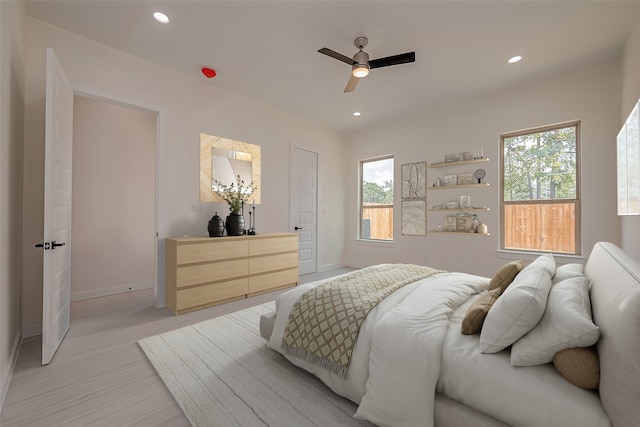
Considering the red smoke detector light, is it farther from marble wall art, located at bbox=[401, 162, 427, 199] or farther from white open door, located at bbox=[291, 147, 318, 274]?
marble wall art, located at bbox=[401, 162, 427, 199]

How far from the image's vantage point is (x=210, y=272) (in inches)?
129

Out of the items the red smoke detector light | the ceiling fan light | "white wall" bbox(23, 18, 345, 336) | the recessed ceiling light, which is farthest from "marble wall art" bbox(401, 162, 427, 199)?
the recessed ceiling light

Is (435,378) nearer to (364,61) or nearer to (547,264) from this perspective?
(547,264)

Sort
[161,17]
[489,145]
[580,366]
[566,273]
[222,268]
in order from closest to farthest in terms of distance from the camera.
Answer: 1. [580,366]
2. [566,273]
3. [161,17]
4. [222,268]
5. [489,145]

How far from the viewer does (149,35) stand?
2.77 metres

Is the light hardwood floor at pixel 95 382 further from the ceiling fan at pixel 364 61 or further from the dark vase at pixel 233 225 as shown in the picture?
the ceiling fan at pixel 364 61

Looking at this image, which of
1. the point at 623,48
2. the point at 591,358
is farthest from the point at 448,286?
Answer: the point at 623,48

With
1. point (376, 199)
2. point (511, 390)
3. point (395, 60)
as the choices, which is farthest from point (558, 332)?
point (376, 199)

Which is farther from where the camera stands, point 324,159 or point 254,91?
point 324,159

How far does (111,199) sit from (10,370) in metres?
2.49

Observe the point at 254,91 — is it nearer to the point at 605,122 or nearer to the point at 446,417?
the point at 446,417

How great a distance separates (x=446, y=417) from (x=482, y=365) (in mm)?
285

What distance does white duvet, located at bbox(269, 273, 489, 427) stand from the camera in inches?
48.6

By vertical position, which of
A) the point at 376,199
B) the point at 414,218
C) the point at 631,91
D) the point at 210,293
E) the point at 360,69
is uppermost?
the point at 360,69
